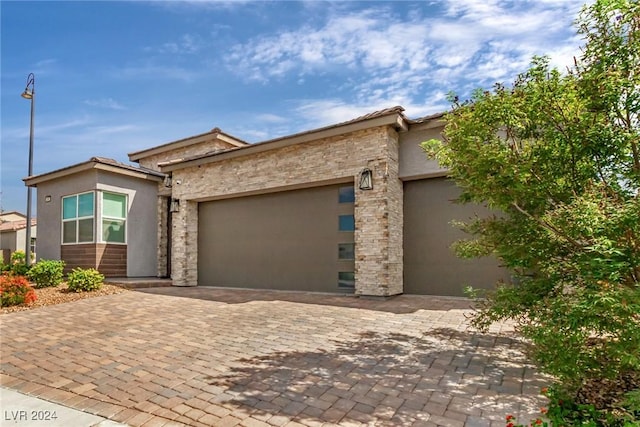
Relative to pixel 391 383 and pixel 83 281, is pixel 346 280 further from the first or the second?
pixel 83 281

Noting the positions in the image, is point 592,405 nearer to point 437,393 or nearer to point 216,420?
point 437,393

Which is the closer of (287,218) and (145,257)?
(287,218)

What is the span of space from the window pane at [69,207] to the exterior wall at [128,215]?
20cm

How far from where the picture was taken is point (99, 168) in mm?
12367

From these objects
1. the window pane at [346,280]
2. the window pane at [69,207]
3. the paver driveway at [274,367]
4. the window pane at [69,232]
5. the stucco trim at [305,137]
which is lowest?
the paver driveway at [274,367]

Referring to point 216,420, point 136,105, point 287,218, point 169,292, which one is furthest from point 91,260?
point 216,420

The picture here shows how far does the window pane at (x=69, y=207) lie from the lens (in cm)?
1328

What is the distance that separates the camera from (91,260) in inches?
486

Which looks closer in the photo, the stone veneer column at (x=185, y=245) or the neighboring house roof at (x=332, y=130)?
the neighboring house roof at (x=332, y=130)

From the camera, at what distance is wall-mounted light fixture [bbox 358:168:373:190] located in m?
8.84

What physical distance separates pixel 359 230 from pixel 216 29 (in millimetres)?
6235

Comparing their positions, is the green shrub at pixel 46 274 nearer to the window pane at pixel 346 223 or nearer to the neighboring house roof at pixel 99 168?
the neighboring house roof at pixel 99 168

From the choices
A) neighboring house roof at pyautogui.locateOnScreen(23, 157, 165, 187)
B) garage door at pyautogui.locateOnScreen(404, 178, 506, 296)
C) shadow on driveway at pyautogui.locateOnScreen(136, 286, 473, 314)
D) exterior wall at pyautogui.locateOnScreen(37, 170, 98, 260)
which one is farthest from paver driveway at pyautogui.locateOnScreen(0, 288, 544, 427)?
exterior wall at pyautogui.locateOnScreen(37, 170, 98, 260)

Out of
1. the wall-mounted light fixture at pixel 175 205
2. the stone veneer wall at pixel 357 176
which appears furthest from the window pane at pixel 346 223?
the wall-mounted light fixture at pixel 175 205
